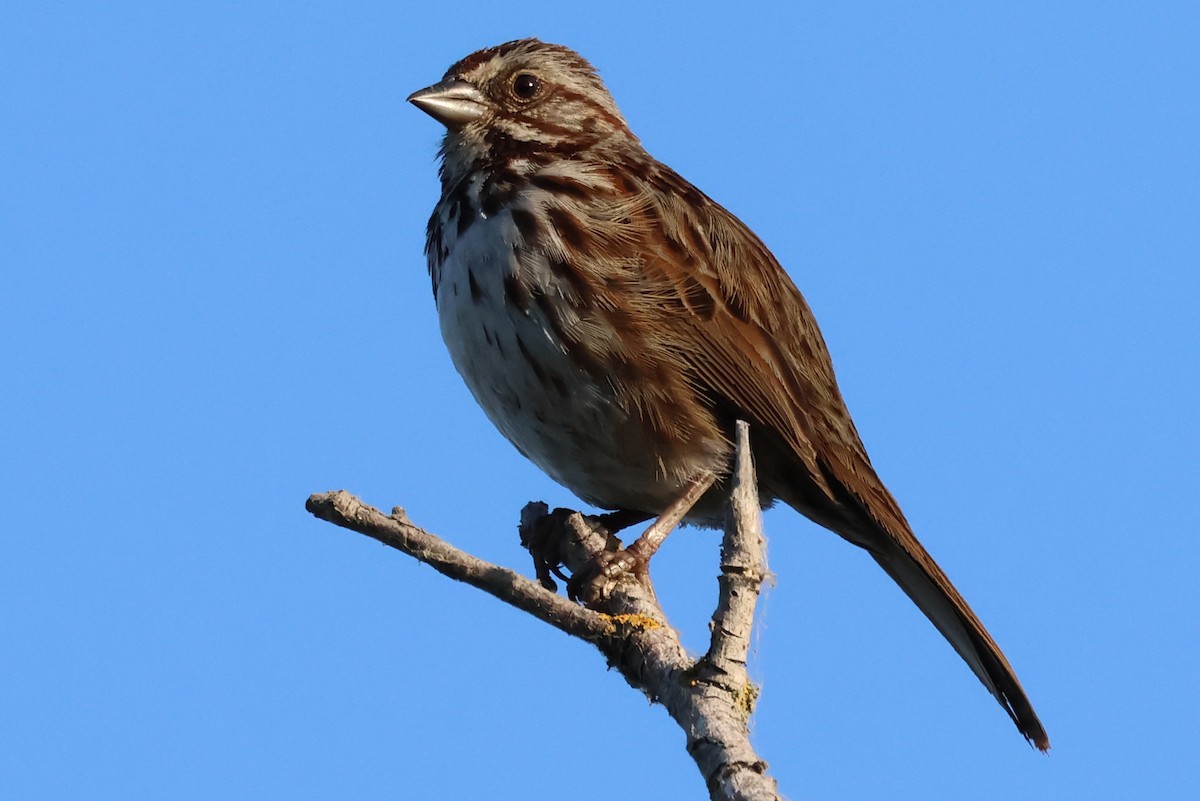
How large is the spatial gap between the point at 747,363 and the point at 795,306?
580 millimetres

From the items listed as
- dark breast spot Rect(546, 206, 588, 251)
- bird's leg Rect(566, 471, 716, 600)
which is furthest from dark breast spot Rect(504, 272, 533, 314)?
bird's leg Rect(566, 471, 716, 600)

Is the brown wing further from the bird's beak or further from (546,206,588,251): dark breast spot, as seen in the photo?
the bird's beak

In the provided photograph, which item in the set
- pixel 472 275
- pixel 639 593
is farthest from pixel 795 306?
pixel 639 593

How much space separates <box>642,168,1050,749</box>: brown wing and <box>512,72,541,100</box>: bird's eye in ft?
2.53

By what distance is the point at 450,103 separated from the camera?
6.72 m

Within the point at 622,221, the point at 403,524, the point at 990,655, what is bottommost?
the point at 403,524

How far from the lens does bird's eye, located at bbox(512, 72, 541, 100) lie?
6918 millimetres

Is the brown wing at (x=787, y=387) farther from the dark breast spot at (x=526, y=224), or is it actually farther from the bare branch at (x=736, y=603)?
the bare branch at (x=736, y=603)

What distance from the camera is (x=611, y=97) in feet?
24.5

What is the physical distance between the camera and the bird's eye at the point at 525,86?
22.7 feet

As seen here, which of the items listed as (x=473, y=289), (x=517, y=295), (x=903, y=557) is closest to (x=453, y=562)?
Answer: (x=517, y=295)

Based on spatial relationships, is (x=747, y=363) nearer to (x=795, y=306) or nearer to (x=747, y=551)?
(x=795, y=306)

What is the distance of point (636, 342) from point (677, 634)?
1.55 m

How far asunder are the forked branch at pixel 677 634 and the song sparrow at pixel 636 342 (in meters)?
0.79
